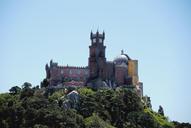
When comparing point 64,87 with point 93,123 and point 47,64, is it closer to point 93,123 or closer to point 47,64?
point 47,64

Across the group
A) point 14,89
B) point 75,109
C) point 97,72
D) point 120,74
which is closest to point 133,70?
point 120,74

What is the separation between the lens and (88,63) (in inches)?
5261

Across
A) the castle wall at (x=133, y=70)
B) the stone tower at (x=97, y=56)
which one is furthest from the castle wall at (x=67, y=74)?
the castle wall at (x=133, y=70)

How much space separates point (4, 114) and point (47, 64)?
22.8 m

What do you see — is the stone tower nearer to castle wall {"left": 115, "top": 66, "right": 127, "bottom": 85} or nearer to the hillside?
castle wall {"left": 115, "top": 66, "right": 127, "bottom": 85}

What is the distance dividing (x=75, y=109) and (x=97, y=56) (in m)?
17.0

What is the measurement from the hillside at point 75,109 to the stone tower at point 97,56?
539 centimetres

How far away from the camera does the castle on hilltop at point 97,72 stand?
429ft

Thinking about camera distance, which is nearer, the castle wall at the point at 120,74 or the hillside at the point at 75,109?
the hillside at the point at 75,109

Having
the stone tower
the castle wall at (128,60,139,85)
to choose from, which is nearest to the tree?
the stone tower

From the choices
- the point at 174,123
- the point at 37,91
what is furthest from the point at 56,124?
the point at 174,123

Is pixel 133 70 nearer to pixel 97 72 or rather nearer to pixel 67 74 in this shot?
pixel 97 72

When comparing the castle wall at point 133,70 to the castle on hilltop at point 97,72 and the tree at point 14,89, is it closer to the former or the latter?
the castle on hilltop at point 97,72

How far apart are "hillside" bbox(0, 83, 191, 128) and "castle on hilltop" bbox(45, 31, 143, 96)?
3938 millimetres
